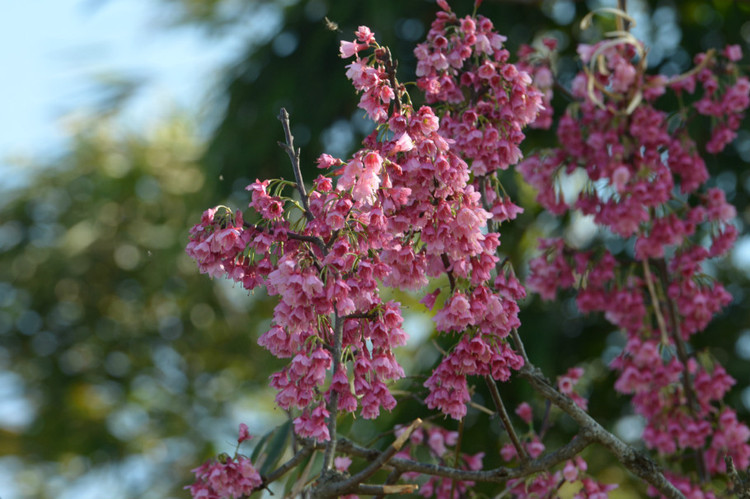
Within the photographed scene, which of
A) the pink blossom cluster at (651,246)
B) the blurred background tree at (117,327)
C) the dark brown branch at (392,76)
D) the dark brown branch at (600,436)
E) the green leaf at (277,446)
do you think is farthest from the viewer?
the blurred background tree at (117,327)

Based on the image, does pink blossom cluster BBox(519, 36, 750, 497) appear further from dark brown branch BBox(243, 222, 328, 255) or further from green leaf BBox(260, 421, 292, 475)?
dark brown branch BBox(243, 222, 328, 255)

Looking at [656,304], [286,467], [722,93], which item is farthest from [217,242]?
[722,93]

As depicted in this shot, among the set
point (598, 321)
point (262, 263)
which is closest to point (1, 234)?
point (598, 321)

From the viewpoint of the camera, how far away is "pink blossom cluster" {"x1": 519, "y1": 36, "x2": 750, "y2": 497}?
1654 millimetres

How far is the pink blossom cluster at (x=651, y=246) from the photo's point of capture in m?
1.65

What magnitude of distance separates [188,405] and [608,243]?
165 inches

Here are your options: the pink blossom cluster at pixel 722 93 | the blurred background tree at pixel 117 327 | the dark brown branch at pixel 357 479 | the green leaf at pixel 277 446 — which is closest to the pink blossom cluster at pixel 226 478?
the dark brown branch at pixel 357 479

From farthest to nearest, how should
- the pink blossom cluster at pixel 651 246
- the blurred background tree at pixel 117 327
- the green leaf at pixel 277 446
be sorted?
the blurred background tree at pixel 117 327 < the pink blossom cluster at pixel 651 246 < the green leaf at pixel 277 446

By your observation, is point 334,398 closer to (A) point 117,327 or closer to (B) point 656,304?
(B) point 656,304

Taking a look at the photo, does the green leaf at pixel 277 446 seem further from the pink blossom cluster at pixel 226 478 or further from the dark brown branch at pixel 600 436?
the dark brown branch at pixel 600 436

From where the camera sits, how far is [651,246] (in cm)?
172

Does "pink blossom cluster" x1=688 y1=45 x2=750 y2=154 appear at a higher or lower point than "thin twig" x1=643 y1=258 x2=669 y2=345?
higher

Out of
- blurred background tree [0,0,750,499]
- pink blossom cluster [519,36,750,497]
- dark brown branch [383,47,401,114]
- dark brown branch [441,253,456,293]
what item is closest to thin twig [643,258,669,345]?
pink blossom cluster [519,36,750,497]

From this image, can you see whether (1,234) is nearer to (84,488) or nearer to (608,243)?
(84,488)
